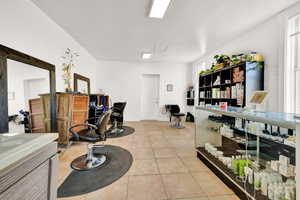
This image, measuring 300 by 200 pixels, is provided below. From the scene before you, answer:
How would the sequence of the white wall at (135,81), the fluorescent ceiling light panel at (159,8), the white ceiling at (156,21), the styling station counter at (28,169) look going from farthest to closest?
1. the white wall at (135,81)
2. the white ceiling at (156,21)
3. the fluorescent ceiling light panel at (159,8)
4. the styling station counter at (28,169)

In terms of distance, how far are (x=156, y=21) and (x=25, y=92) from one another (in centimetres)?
272

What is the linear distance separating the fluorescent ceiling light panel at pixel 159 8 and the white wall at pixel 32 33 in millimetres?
2035

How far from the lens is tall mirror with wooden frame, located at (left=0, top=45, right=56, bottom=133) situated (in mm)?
1639

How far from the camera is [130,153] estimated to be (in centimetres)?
263

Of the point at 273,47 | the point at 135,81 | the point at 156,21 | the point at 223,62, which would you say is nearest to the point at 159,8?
the point at 156,21

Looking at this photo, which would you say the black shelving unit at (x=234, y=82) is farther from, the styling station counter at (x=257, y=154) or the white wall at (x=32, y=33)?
the white wall at (x=32, y=33)

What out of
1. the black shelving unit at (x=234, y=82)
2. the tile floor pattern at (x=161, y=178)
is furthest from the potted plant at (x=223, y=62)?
the tile floor pattern at (x=161, y=178)

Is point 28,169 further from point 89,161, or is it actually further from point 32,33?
point 32,33

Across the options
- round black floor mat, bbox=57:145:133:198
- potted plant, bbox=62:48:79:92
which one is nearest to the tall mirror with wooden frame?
potted plant, bbox=62:48:79:92

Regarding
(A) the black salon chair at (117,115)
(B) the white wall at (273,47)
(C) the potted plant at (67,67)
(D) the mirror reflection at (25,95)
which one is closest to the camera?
(D) the mirror reflection at (25,95)

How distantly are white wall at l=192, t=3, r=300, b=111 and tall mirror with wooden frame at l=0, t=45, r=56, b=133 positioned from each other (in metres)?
4.42

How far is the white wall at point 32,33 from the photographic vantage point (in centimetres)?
171

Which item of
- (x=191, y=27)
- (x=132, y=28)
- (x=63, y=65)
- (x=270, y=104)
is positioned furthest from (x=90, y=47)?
(x=270, y=104)

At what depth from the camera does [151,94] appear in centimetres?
605
